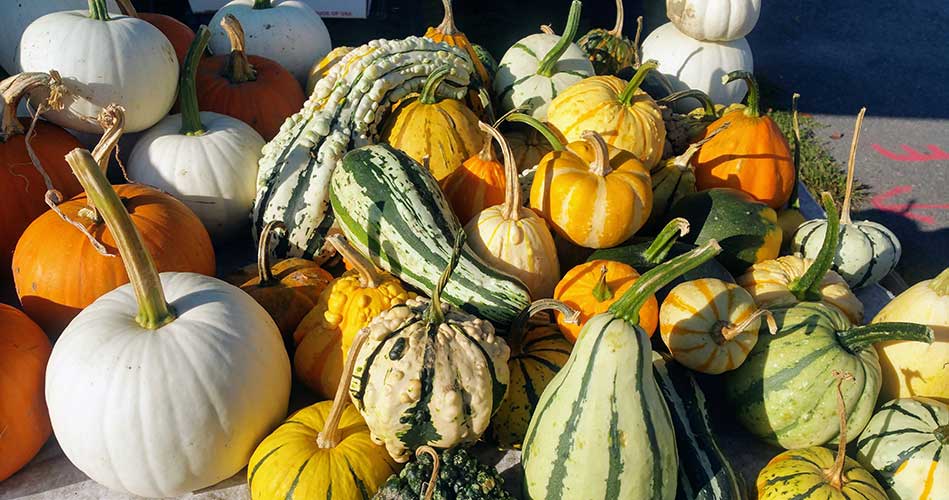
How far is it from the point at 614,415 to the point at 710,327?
1.92 ft

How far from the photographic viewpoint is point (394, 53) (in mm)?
2684

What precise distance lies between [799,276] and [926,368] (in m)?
0.45

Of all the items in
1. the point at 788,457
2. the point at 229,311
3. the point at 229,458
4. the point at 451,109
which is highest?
the point at 451,109

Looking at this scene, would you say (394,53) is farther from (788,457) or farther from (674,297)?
(788,457)

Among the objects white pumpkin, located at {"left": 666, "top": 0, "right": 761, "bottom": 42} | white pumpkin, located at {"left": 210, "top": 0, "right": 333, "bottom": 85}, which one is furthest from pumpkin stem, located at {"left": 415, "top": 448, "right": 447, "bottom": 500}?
white pumpkin, located at {"left": 666, "top": 0, "right": 761, "bottom": 42}

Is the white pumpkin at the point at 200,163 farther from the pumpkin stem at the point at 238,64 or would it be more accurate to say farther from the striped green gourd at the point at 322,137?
the pumpkin stem at the point at 238,64

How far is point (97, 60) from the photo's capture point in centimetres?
236

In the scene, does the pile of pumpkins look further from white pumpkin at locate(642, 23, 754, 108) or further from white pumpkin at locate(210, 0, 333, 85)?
white pumpkin at locate(642, 23, 754, 108)

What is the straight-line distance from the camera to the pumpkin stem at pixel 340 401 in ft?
5.31

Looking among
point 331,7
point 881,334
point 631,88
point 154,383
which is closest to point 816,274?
point 881,334

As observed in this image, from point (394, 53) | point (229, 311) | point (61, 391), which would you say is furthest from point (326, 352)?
point (394, 53)

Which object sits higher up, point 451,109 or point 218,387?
point 451,109

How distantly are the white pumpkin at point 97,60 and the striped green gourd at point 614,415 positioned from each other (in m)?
1.82

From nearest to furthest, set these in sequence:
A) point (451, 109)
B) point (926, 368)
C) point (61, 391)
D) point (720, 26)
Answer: point (61, 391), point (926, 368), point (451, 109), point (720, 26)
